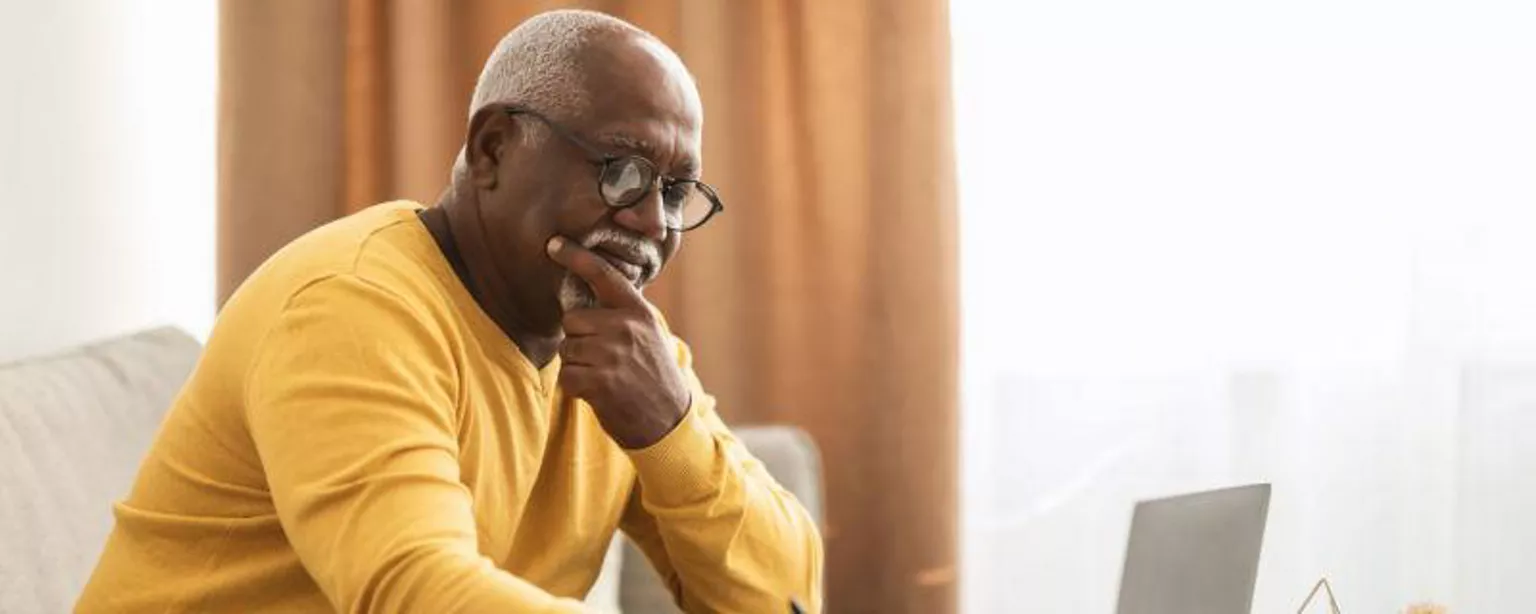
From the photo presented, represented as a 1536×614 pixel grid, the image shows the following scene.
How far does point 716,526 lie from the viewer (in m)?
1.63

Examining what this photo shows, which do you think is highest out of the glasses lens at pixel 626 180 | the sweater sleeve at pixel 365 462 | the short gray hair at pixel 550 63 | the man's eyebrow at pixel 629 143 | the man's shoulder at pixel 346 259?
the short gray hair at pixel 550 63

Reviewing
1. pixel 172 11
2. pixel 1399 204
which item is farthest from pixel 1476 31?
pixel 172 11

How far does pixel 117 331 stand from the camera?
2529mm

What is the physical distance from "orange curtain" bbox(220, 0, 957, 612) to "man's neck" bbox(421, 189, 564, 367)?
1321 mm

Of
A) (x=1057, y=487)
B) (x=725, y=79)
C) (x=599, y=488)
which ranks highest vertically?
(x=725, y=79)

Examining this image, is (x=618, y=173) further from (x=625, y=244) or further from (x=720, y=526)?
(x=720, y=526)

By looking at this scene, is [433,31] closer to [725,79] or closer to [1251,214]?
[725,79]

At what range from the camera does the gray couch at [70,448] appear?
1.70 meters

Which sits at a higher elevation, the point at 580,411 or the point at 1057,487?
the point at 580,411

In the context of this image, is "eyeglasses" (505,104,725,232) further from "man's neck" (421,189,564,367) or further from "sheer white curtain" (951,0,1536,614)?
"sheer white curtain" (951,0,1536,614)

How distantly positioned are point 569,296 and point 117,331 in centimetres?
125

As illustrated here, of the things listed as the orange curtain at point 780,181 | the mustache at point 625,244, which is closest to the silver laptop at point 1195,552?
the mustache at point 625,244

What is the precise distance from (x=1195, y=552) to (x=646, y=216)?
1.72 feet

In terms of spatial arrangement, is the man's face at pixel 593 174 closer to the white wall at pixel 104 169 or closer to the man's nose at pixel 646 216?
the man's nose at pixel 646 216
